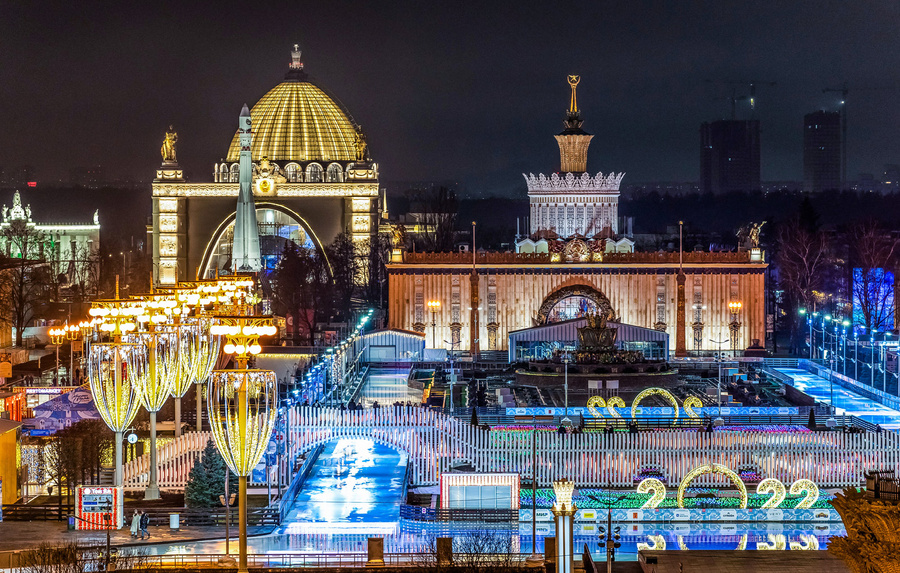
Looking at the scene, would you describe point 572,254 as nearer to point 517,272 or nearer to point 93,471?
point 517,272

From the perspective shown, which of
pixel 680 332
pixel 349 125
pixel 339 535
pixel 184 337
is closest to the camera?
pixel 339 535

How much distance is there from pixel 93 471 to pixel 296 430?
16.5ft

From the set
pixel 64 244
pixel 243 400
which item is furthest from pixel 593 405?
pixel 64 244

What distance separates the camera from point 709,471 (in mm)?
30922

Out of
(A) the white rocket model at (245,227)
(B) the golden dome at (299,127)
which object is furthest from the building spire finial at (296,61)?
(A) the white rocket model at (245,227)

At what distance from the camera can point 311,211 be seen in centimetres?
9450

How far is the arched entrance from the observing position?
307 ft

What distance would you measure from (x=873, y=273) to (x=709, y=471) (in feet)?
141

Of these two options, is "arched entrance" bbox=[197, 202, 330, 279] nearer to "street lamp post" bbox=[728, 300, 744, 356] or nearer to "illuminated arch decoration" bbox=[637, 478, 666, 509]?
"street lamp post" bbox=[728, 300, 744, 356]

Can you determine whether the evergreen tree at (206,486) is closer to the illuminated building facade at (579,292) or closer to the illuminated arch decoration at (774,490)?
the illuminated arch decoration at (774,490)

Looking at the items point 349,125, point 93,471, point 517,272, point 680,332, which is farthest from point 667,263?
point 349,125

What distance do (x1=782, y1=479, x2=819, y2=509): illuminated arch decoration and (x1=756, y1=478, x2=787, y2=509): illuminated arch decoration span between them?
38 centimetres

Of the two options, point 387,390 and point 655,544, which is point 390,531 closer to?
point 655,544

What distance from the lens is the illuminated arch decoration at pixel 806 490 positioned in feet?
95.7
